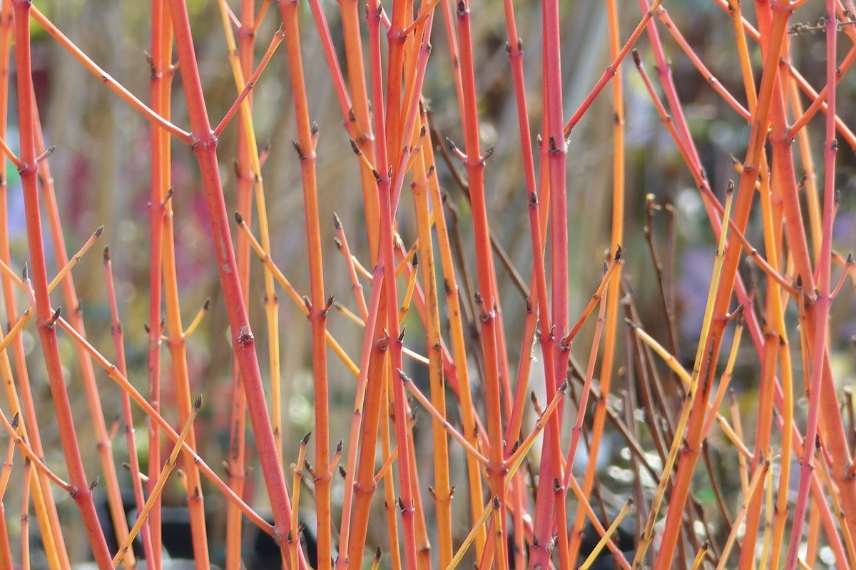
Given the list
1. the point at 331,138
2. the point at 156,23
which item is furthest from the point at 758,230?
the point at 156,23

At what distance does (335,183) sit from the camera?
2373 millimetres

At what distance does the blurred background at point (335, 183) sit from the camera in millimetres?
2203

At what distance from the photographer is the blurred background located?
2203mm

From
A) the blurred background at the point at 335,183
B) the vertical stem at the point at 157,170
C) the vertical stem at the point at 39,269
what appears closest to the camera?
the vertical stem at the point at 39,269

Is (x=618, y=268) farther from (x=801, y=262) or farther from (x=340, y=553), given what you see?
(x=340, y=553)

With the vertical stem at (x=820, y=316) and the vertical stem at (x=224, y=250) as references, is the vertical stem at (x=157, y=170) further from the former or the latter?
the vertical stem at (x=820, y=316)

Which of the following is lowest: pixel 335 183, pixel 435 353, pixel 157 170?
pixel 335 183

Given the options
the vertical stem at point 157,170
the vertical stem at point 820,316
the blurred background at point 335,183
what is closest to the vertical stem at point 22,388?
the vertical stem at point 157,170

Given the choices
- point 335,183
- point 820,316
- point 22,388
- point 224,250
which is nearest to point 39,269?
point 224,250

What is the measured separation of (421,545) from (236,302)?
0.73 feet

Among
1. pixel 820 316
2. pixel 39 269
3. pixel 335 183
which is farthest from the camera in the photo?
pixel 335 183

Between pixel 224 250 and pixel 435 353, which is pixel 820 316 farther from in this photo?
pixel 224 250

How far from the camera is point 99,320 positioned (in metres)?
2.83

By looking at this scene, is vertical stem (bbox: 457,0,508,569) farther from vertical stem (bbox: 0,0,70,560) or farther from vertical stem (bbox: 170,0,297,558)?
vertical stem (bbox: 0,0,70,560)
